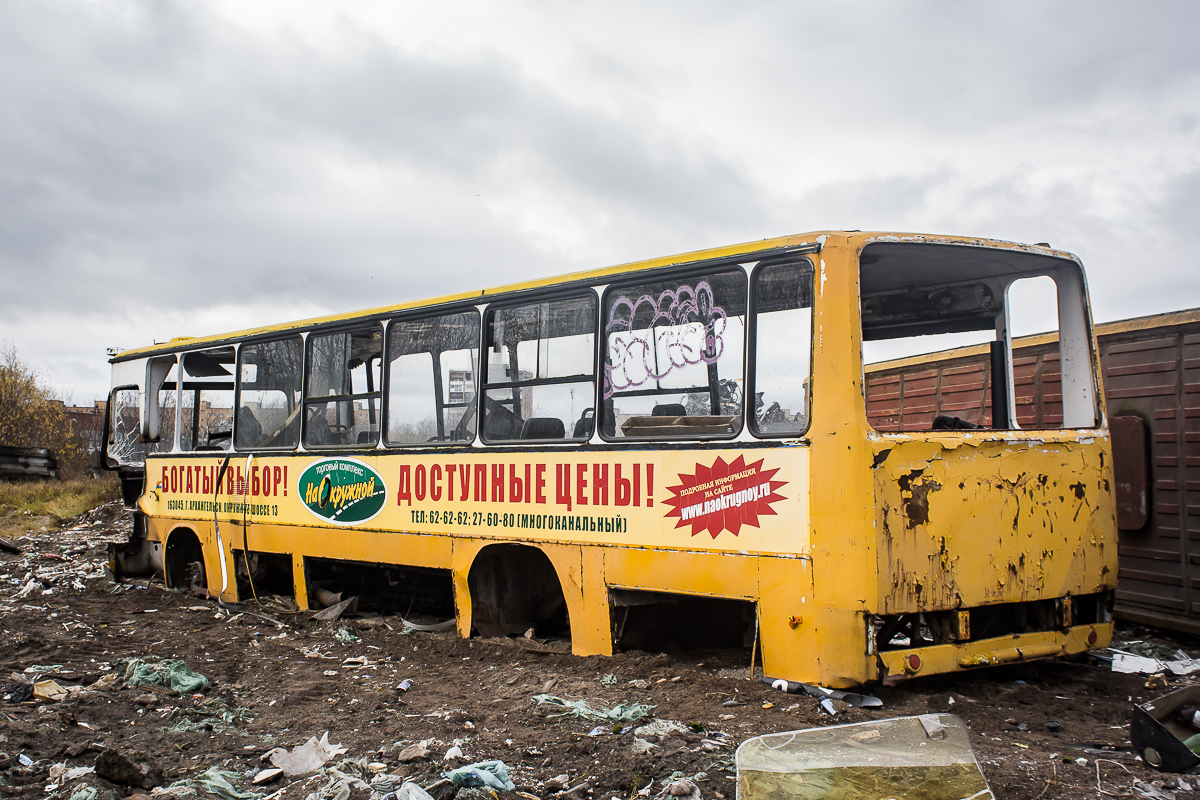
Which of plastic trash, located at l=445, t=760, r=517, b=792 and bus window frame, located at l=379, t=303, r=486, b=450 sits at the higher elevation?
bus window frame, located at l=379, t=303, r=486, b=450

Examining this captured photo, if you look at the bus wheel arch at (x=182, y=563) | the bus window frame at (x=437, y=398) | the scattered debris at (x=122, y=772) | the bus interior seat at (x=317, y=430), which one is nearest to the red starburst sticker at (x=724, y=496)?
the bus window frame at (x=437, y=398)

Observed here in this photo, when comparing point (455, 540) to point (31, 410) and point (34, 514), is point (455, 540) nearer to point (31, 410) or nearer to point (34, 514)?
point (34, 514)

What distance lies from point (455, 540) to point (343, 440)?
1661 millimetres

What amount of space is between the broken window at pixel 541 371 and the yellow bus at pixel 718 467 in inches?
0.7

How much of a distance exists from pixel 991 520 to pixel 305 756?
373 centimetres

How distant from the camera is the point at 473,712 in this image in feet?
15.8

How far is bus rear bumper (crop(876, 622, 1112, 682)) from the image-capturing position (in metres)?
4.38

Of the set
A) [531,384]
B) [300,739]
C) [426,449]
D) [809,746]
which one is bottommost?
[300,739]

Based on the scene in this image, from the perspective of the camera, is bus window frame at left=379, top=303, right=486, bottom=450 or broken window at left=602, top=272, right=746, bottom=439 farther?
bus window frame at left=379, top=303, right=486, bottom=450

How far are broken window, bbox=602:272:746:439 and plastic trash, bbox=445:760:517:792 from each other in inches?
85.1

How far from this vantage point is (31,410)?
1135 inches

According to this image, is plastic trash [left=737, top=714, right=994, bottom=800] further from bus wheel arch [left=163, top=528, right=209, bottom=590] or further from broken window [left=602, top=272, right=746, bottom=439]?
bus wheel arch [left=163, top=528, right=209, bottom=590]

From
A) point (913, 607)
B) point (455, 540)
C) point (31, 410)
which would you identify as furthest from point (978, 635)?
point (31, 410)

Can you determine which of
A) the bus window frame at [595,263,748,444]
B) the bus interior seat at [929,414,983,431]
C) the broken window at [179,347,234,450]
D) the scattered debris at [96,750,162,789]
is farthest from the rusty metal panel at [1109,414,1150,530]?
the broken window at [179,347,234,450]
